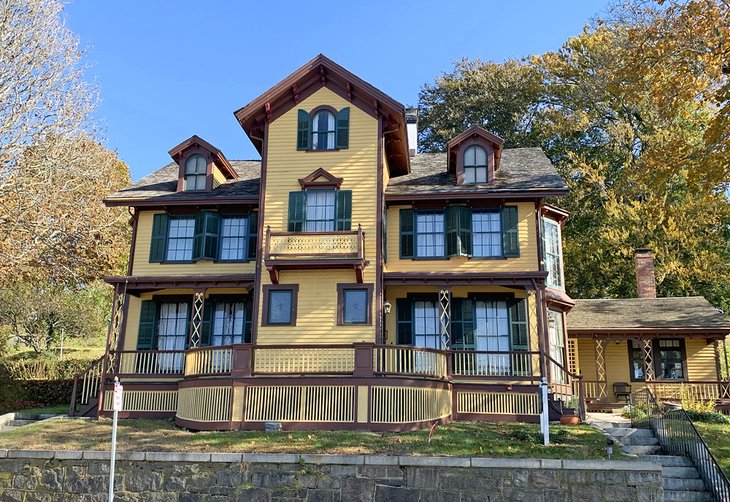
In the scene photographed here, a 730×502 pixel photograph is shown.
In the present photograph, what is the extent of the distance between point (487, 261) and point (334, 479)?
9.43 metres

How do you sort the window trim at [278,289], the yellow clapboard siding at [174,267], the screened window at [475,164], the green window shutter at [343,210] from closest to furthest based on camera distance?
the window trim at [278,289]
the green window shutter at [343,210]
the yellow clapboard siding at [174,267]
the screened window at [475,164]

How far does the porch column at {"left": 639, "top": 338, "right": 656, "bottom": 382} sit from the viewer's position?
24172mm

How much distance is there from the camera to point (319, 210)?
19.9 meters

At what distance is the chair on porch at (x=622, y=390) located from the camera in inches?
948

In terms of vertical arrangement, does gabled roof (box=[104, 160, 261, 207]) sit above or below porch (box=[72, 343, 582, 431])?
above

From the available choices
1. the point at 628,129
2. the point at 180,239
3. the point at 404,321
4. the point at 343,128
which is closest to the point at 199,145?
the point at 180,239

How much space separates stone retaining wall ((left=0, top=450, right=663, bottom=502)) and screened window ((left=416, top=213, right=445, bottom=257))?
28.8 feet

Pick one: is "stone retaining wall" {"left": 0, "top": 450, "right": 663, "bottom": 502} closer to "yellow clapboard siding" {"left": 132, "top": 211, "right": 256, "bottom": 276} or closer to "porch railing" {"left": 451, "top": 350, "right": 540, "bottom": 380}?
"porch railing" {"left": 451, "top": 350, "right": 540, "bottom": 380}

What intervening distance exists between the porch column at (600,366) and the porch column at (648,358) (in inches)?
52.9

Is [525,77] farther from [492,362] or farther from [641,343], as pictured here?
[492,362]

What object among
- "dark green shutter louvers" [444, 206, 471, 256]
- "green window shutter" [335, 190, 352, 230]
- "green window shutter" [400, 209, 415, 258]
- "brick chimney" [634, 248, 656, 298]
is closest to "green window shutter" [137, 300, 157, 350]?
"green window shutter" [335, 190, 352, 230]


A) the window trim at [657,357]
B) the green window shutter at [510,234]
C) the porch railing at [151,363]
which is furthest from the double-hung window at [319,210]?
the window trim at [657,357]

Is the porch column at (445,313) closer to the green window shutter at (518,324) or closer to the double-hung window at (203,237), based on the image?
the green window shutter at (518,324)

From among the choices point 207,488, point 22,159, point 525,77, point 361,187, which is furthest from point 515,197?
point 525,77
